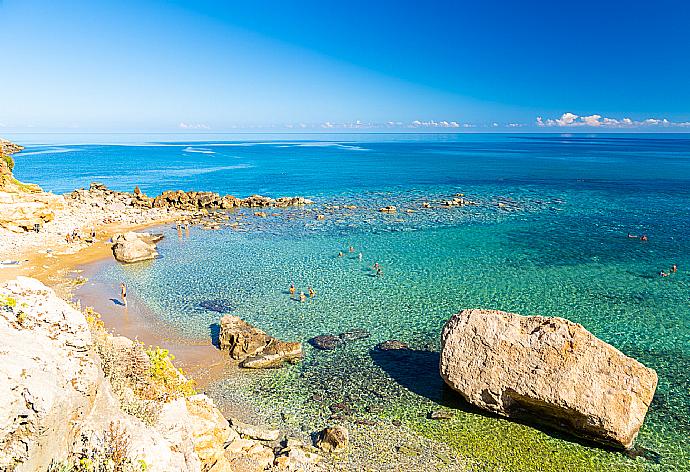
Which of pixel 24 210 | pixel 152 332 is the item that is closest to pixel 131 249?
pixel 24 210

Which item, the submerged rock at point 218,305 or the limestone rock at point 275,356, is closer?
the limestone rock at point 275,356

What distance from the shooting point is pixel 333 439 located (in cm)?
1597

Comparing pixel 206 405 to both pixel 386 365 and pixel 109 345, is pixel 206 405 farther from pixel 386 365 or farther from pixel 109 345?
pixel 386 365

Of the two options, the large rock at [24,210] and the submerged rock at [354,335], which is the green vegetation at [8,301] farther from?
the large rock at [24,210]

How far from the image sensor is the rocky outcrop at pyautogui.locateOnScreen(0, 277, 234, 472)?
696 cm

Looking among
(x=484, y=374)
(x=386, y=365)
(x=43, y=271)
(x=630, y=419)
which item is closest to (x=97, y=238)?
(x=43, y=271)

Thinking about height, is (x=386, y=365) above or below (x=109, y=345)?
below

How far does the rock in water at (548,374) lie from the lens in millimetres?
15680

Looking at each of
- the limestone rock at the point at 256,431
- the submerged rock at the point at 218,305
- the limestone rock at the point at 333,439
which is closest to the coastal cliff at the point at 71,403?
the limestone rock at the point at 256,431

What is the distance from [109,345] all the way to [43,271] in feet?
91.1

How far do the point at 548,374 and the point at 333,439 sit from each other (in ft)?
27.3

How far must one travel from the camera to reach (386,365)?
21797 millimetres

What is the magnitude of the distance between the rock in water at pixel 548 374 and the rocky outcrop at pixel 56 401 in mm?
11622

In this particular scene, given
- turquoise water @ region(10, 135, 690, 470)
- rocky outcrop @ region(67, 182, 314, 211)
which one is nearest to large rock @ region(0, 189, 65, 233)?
turquoise water @ region(10, 135, 690, 470)
